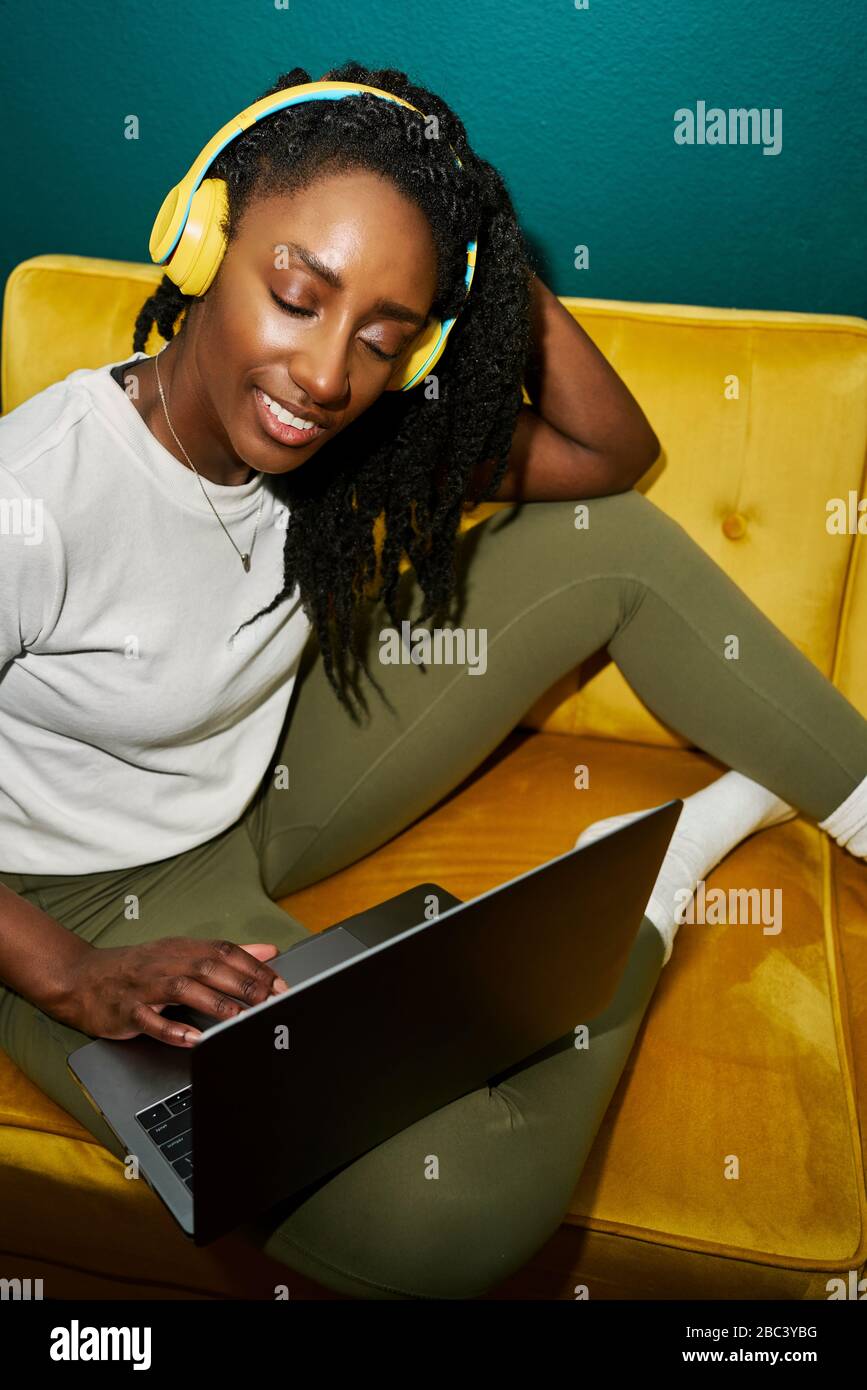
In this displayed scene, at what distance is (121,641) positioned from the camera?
1020mm

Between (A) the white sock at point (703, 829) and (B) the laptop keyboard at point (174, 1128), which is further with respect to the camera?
(A) the white sock at point (703, 829)

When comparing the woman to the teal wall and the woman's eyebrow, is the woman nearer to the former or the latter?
the woman's eyebrow

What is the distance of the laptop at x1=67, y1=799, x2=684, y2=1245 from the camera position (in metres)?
0.69

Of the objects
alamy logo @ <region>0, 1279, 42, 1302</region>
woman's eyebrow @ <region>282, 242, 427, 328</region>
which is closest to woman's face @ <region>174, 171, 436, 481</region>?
woman's eyebrow @ <region>282, 242, 427, 328</region>

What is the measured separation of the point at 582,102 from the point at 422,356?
0.68 metres

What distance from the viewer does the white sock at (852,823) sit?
1324mm

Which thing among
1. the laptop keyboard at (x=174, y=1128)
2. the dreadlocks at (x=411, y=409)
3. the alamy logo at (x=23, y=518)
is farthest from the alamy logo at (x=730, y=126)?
the laptop keyboard at (x=174, y=1128)

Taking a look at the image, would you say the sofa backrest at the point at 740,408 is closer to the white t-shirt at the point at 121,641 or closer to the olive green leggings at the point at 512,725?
the olive green leggings at the point at 512,725

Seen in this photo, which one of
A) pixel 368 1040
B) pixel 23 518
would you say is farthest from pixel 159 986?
pixel 23 518

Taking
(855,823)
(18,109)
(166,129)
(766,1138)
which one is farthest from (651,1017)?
(18,109)

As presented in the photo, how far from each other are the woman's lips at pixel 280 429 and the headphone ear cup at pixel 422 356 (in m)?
0.09

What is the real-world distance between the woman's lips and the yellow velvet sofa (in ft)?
1.86
